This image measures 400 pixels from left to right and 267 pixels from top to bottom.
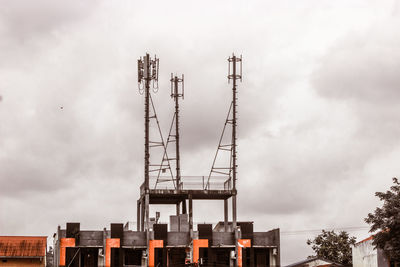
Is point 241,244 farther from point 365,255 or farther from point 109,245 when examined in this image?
point 365,255

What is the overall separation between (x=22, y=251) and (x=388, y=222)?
127ft

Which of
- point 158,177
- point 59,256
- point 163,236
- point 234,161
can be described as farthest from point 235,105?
point 59,256

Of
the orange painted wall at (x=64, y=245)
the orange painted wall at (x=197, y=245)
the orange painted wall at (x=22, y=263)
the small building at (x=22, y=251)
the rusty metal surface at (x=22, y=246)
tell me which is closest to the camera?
the orange painted wall at (x=64, y=245)

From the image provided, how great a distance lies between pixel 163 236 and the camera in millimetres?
72125

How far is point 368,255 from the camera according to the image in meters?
62.6

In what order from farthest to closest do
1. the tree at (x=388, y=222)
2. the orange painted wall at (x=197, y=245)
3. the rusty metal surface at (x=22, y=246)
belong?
the rusty metal surface at (x=22, y=246), the orange painted wall at (x=197, y=245), the tree at (x=388, y=222)

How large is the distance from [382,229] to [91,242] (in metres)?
28.9

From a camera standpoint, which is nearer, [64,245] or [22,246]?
[64,245]

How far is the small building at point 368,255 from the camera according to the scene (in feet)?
191

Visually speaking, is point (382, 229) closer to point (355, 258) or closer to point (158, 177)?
point (355, 258)

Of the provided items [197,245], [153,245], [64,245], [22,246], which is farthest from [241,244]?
[22,246]

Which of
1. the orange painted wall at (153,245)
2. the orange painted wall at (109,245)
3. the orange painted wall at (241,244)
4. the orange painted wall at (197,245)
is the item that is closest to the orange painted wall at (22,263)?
the orange painted wall at (109,245)

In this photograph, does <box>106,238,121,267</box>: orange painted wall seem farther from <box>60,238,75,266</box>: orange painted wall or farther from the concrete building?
<box>60,238,75,266</box>: orange painted wall

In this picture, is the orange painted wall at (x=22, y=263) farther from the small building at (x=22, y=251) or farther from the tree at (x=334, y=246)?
the tree at (x=334, y=246)
